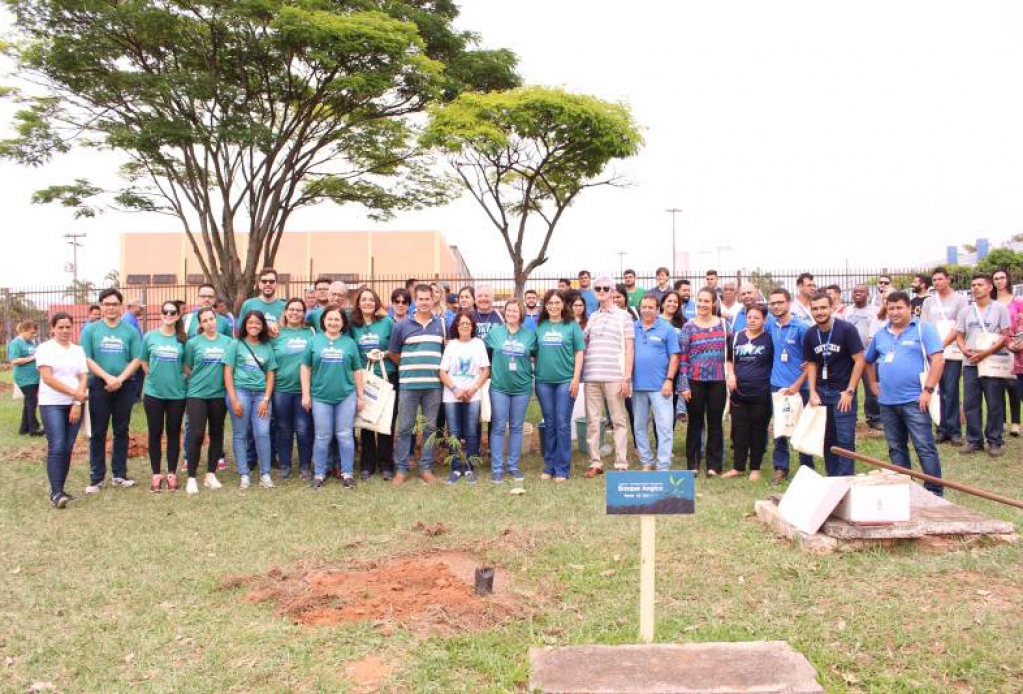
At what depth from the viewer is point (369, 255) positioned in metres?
48.8

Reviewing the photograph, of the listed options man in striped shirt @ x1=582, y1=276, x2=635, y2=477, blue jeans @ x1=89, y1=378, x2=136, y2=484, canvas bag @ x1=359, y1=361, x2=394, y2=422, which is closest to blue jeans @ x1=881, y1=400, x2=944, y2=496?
man in striped shirt @ x1=582, y1=276, x2=635, y2=477

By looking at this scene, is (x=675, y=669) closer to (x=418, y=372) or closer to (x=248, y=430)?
(x=418, y=372)

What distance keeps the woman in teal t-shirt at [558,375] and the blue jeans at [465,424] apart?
73 centimetres

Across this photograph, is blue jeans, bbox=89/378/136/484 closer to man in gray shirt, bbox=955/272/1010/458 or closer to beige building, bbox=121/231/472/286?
man in gray shirt, bbox=955/272/1010/458

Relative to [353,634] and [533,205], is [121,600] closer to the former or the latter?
[353,634]

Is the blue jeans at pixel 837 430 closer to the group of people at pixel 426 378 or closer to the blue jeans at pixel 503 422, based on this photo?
the group of people at pixel 426 378

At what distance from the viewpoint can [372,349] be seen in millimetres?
8156

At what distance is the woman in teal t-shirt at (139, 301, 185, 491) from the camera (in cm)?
758

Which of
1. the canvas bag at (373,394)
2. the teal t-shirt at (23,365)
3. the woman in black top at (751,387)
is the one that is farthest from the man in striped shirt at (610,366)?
the teal t-shirt at (23,365)

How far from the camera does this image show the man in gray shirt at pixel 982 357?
860cm

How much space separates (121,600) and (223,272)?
14.0 metres

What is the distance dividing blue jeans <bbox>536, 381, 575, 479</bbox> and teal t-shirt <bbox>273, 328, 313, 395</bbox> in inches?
97.5

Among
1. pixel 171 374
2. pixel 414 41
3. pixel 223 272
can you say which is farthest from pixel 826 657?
pixel 223 272

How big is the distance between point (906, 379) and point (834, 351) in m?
0.72
